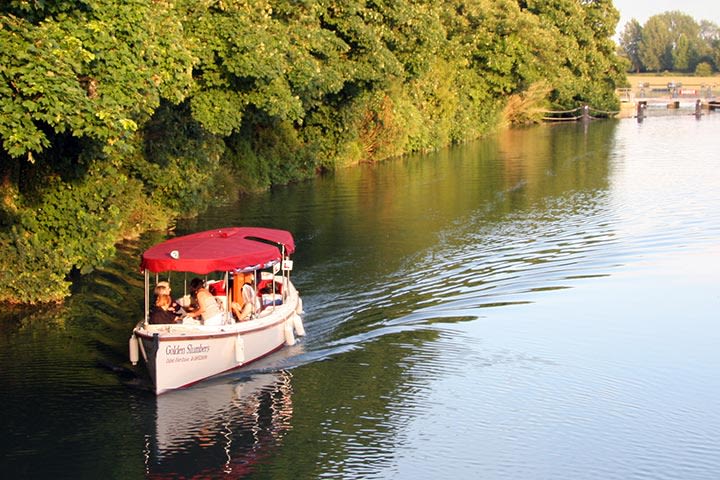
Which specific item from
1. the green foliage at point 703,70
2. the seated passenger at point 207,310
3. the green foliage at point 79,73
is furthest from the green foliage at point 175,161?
the green foliage at point 703,70

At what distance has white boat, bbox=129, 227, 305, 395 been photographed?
16.8 meters

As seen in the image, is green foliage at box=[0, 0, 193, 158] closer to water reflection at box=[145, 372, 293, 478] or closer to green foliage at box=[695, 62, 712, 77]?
water reflection at box=[145, 372, 293, 478]

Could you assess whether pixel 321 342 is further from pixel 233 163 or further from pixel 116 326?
pixel 233 163

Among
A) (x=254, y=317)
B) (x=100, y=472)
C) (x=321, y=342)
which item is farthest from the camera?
(x=321, y=342)

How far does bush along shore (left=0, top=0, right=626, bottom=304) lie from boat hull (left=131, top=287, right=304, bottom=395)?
3575 mm

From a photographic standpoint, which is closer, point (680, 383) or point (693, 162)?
point (680, 383)

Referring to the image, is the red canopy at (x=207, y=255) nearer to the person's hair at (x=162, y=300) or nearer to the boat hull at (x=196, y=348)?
the person's hair at (x=162, y=300)

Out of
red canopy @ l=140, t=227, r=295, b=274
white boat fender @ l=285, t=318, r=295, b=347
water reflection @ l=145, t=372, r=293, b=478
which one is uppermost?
red canopy @ l=140, t=227, r=295, b=274

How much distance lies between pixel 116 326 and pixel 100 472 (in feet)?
23.4

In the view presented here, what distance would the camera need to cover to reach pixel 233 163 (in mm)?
39594

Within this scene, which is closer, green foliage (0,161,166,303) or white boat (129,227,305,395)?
white boat (129,227,305,395)

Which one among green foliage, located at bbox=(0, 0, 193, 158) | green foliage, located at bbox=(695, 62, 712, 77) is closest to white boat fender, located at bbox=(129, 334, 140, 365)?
green foliage, located at bbox=(0, 0, 193, 158)

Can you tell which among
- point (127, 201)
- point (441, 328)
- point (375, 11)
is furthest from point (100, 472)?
point (375, 11)

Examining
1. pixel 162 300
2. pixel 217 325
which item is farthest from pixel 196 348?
pixel 162 300
